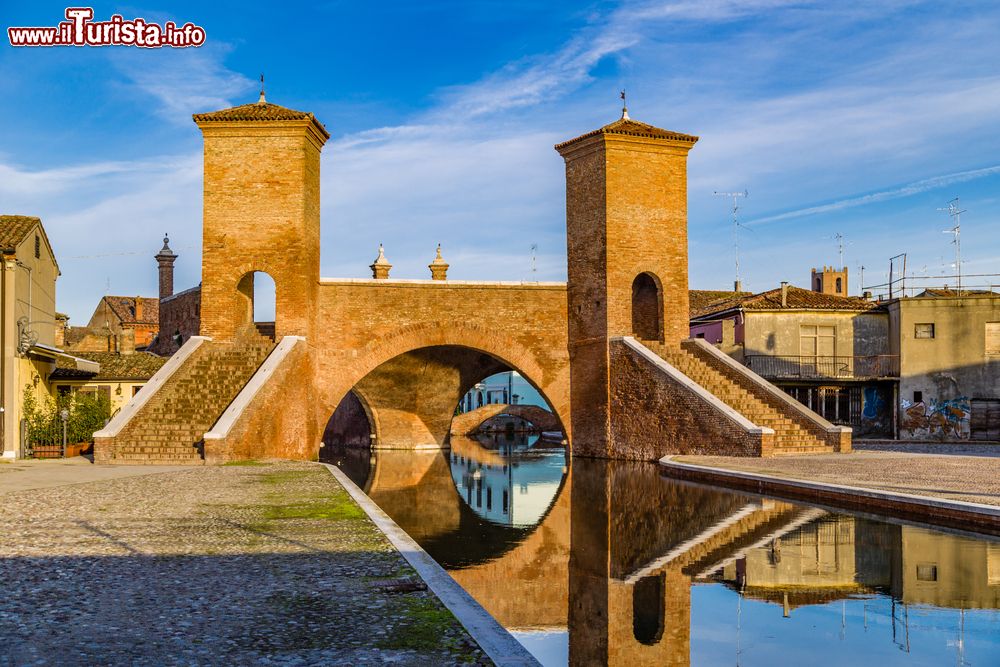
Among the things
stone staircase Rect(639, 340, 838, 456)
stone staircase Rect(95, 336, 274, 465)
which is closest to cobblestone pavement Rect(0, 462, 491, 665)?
stone staircase Rect(95, 336, 274, 465)

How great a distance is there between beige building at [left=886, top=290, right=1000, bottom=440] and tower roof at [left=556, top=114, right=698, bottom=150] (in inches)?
362

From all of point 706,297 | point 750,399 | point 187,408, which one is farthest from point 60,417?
point 706,297

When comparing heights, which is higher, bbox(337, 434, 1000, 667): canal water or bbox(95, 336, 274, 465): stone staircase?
bbox(95, 336, 274, 465): stone staircase

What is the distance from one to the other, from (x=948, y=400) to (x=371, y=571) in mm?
25243

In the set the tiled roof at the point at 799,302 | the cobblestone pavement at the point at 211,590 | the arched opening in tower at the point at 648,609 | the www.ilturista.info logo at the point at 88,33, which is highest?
the www.ilturista.info logo at the point at 88,33

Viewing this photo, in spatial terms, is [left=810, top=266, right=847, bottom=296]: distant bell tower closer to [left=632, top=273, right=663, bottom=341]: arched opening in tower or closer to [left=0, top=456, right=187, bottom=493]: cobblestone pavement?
[left=632, top=273, right=663, bottom=341]: arched opening in tower

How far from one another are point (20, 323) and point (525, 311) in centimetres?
1162

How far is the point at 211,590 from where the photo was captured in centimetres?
613

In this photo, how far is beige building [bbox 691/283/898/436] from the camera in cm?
2955

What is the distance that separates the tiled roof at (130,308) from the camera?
45838 mm

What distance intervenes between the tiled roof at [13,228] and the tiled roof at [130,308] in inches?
937

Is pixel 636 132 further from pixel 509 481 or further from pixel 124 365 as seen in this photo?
pixel 124 365

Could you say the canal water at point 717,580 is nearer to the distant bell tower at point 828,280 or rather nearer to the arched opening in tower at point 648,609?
the arched opening in tower at point 648,609

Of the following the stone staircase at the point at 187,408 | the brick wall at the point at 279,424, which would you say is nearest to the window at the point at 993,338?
the brick wall at the point at 279,424
